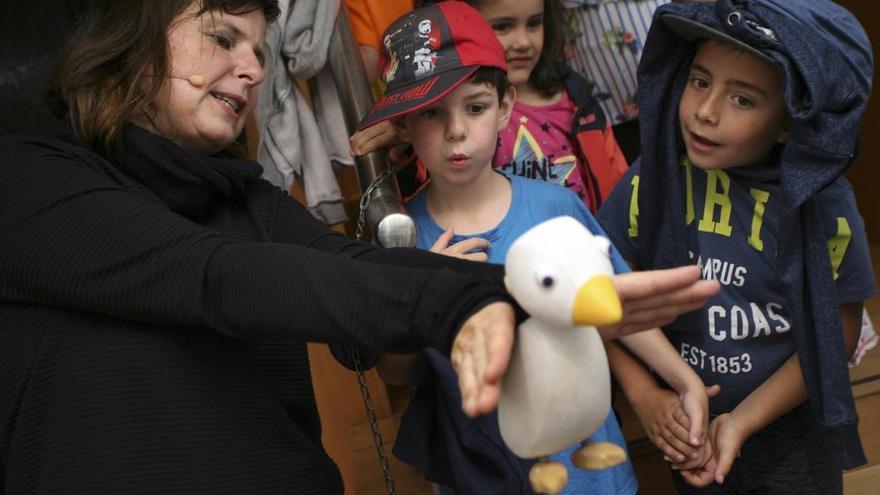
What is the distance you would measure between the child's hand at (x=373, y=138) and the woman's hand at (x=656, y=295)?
2.21 ft

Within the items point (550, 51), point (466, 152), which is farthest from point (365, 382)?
point (550, 51)

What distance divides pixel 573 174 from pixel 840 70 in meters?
0.55

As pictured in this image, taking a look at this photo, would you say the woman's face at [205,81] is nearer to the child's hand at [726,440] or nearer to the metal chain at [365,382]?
the metal chain at [365,382]

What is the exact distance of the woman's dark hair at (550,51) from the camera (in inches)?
68.0

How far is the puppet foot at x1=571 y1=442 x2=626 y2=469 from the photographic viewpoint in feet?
2.68

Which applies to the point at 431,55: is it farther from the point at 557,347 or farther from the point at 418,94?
the point at 557,347

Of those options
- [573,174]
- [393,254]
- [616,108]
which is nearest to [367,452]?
[573,174]

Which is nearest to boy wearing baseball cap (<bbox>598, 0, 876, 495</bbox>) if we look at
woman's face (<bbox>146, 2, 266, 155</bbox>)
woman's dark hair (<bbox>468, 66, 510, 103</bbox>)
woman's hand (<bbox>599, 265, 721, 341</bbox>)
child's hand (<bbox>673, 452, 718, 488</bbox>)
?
child's hand (<bbox>673, 452, 718, 488</bbox>)

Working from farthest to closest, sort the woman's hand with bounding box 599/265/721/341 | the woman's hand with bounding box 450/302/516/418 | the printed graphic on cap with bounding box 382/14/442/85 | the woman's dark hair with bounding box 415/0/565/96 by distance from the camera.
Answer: the woman's dark hair with bounding box 415/0/565/96 < the printed graphic on cap with bounding box 382/14/442/85 < the woman's hand with bounding box 599/265/721/341 < the woman's hand with bounding box 450/302/516/418

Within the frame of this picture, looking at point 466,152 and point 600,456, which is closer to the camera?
point 600,456

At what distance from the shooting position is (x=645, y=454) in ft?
5.94

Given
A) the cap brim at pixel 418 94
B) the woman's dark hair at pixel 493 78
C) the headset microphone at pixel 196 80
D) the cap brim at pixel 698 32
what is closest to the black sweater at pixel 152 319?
→ the headset microphone at pixel 196 80

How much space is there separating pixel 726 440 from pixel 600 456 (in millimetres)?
524

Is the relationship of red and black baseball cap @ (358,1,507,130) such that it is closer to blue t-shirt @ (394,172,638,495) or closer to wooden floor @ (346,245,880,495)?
blue t-shirt @ (394,172,638,495)
